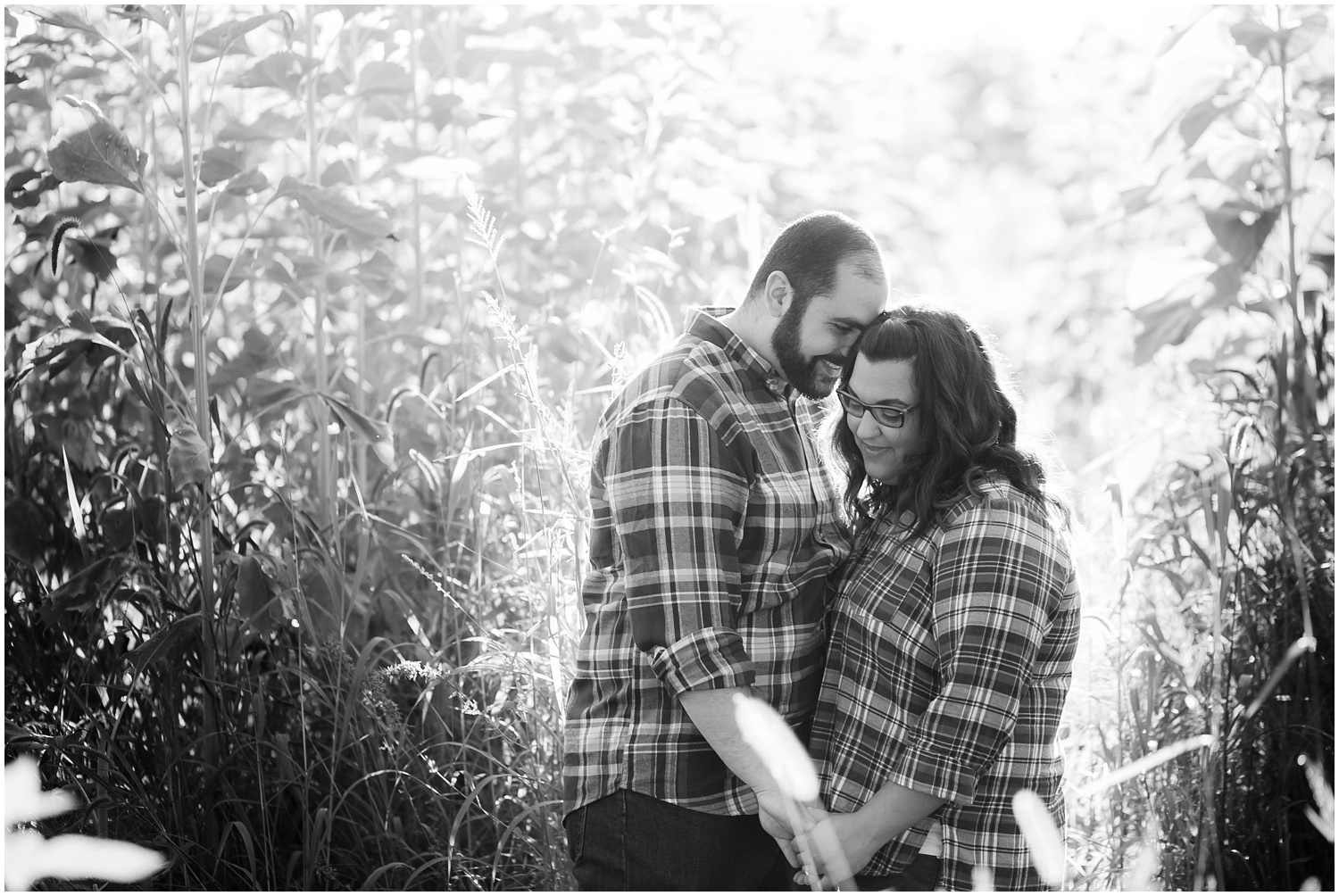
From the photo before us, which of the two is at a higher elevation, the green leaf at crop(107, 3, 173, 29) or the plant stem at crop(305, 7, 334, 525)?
the green leaf at crop(107, 3, 173, 29)

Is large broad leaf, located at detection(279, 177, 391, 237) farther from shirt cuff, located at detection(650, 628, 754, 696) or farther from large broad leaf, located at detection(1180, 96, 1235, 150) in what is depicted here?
large broad leaf, located at detection(1180, 96, 1235, 150)

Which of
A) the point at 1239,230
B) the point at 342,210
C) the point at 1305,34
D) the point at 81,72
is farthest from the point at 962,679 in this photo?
the point at 81,72

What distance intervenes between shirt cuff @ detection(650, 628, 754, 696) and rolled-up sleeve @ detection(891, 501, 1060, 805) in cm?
31

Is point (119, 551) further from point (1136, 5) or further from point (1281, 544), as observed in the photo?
point (1136, 5)

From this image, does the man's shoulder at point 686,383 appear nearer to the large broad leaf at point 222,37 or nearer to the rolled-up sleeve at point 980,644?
the rolled-up sleeve at point 980,644

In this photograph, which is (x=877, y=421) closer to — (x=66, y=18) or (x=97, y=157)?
(x=97, y=157)

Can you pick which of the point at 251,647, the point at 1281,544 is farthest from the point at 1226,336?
the point at 251,647

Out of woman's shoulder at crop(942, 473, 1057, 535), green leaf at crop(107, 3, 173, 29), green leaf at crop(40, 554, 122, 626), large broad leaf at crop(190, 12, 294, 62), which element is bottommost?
green leaf at crop(40, 554, 122, 626)

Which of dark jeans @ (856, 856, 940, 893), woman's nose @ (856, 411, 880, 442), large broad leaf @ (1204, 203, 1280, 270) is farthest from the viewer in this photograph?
large broad leaf @ (1204, 203, 1280, 270)

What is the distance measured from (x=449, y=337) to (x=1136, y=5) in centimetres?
252

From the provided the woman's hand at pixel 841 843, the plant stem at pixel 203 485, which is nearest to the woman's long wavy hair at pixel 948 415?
the woman's hand at pixel 841 843

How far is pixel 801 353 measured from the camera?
2025 mm

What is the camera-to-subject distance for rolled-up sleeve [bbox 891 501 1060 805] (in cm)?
177

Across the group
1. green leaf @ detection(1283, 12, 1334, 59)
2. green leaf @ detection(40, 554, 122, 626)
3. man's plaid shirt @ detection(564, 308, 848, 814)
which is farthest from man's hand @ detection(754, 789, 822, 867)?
green leaf @ detection(1283, 12, 1334, 59)
